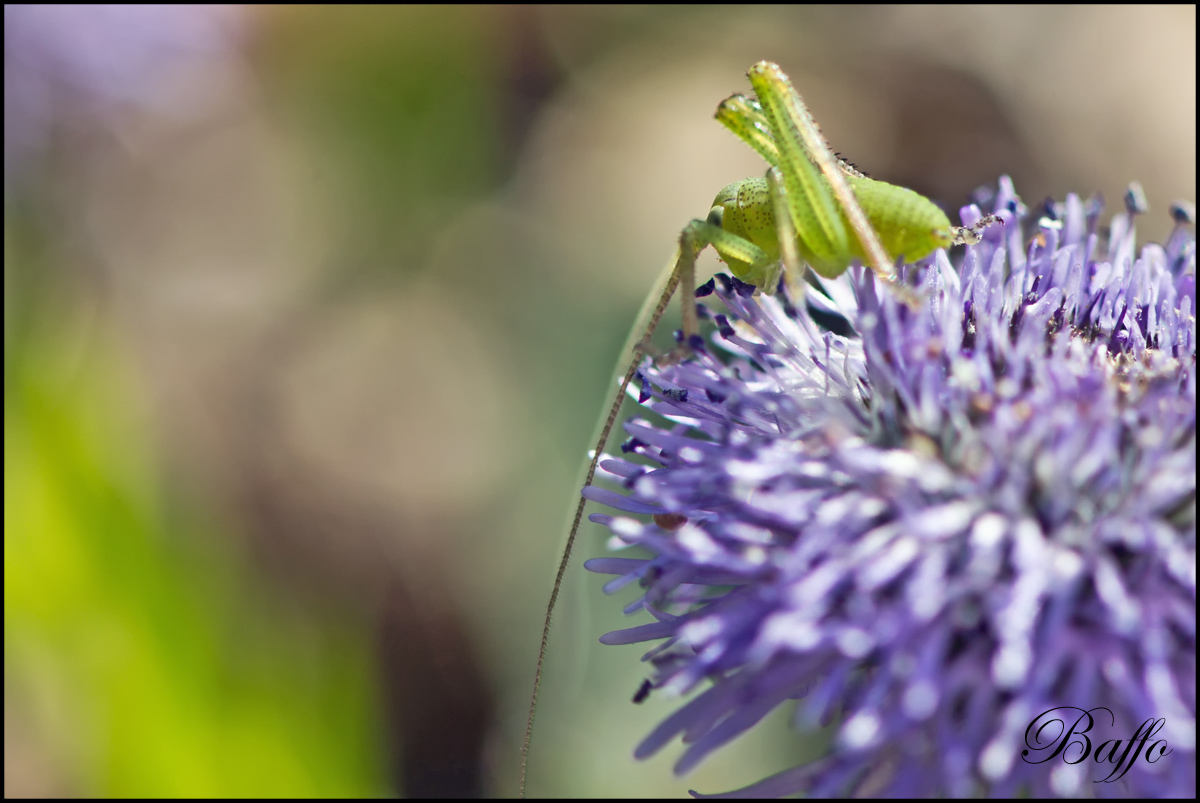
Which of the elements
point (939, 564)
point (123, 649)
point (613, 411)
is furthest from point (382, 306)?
point (939, 564)

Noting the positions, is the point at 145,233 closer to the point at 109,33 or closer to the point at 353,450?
the point at 109,33

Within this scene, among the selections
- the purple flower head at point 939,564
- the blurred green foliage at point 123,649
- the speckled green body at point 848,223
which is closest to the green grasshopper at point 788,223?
the speckled green body at point 848,223

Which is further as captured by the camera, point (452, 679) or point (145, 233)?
point (145, 233)

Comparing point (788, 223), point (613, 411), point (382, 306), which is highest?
point (788, 223)

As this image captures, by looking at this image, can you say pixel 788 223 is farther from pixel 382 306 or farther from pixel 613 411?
pixel 382 306

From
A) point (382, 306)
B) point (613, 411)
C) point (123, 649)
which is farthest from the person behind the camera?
point (382, 306)

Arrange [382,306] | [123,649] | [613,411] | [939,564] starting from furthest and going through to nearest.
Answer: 1. [382,306]
2. [123,649]
3. [613,411]
4. [939,564]

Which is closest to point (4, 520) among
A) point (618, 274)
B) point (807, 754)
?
point (807, 754)
